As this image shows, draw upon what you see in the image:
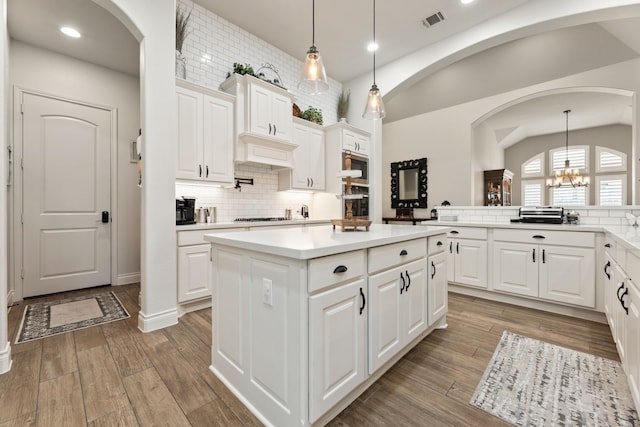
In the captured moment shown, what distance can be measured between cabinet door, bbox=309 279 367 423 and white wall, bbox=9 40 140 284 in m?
3.92

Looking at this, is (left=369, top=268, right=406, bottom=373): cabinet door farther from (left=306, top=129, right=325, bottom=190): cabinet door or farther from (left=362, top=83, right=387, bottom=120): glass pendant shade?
(left=306, top=129, right=325, bottom=190): cabinet door

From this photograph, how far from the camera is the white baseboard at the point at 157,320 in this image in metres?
2.46

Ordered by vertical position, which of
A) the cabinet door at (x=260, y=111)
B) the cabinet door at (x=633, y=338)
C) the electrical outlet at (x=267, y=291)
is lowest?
the cabinet door at (x=633, y=338)

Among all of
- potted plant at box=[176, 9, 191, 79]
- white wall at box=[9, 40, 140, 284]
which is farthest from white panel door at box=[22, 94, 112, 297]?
potted plant at box=[176, 9, 191, 79]

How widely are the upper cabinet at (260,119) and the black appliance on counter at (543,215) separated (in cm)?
299

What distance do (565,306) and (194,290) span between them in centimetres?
379

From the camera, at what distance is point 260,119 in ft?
11.4

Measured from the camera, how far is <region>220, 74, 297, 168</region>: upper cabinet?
133 inches

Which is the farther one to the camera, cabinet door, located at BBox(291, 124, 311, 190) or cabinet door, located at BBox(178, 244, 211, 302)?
cabinet door, located at BBox(291, 124, 311, 190)

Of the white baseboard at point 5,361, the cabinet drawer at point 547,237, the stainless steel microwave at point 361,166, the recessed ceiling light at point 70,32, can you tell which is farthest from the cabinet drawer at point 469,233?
the recessed ceiling light at point 70,32

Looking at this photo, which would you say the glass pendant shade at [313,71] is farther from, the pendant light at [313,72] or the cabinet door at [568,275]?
the cabinet door at [568,275]

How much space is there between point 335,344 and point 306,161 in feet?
10.6

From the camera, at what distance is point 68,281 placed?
3.66m

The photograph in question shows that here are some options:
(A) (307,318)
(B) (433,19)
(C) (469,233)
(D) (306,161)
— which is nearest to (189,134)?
(D) (306,161)
